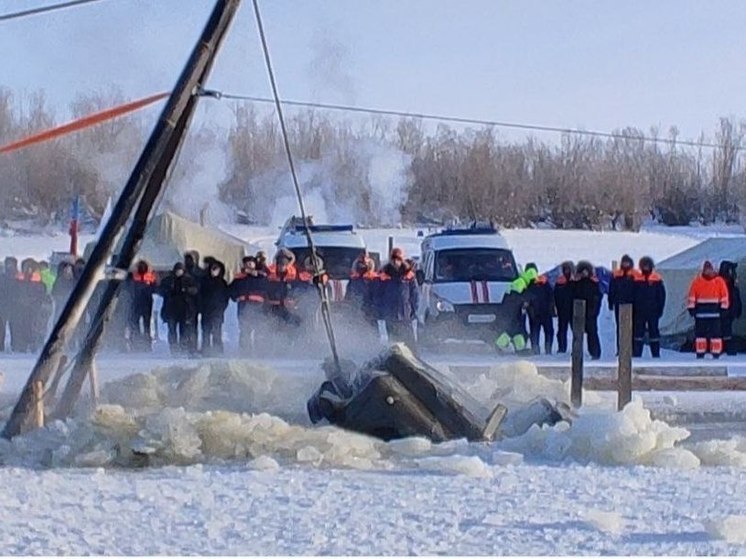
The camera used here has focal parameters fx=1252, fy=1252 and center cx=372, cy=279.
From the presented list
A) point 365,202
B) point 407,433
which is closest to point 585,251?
point 365,202

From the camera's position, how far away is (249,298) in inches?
838

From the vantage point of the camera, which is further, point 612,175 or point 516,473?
point 612,175

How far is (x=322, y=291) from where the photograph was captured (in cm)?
1296

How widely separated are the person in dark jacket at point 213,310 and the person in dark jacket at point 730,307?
8.70 metres

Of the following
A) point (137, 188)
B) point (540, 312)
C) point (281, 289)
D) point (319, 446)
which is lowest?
point (319, 446)

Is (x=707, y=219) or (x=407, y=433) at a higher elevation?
(x=707, y=219)

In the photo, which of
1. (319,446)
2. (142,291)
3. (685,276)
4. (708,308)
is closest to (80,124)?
(319,446)

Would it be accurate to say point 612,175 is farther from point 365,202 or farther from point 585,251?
point 585,251

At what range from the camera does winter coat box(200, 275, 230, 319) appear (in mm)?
21172

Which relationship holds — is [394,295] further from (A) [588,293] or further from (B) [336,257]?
(B) [336,257]

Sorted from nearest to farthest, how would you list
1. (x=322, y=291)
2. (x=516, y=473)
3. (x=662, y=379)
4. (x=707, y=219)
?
(x=516, y=473) < (x=322, y=291) < (x=662, y=379) < (x=707, y=219)

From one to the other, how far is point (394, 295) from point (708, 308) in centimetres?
553

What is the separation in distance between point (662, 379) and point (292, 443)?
5.67 metres

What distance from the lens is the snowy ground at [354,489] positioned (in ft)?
25.2
